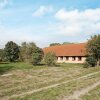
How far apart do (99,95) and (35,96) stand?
3985 mm

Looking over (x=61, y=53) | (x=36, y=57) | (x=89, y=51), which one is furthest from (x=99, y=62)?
(x=61, y=53)

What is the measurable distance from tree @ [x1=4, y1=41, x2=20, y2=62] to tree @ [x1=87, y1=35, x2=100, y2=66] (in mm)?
31592

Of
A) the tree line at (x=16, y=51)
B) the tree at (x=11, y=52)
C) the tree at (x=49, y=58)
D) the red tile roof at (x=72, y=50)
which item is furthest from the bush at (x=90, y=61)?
the tree at (x=11, y=52)

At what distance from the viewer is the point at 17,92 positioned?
14898mm

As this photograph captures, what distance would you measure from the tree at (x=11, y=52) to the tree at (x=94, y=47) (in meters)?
31.6

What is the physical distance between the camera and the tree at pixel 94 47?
1715 inches

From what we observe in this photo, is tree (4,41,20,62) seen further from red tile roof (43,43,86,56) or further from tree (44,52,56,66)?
tree (44,52,56,66)

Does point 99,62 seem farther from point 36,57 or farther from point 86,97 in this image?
point 86,97

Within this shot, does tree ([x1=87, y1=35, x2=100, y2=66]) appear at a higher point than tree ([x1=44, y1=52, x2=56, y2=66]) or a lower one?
higher

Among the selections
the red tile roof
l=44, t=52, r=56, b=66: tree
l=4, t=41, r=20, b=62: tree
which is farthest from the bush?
l=4, t=41, r=20, b=62: tree

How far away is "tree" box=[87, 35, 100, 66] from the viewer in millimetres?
43553

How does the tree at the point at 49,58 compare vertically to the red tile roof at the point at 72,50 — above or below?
below

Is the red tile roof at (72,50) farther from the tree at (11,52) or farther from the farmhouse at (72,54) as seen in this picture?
the tree at (11,52)

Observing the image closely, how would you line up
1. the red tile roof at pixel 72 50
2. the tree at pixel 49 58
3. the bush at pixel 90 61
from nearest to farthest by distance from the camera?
the bush at pixel 90 61, the tree at pixel 49 58, the red tile roof at pixel 72 50
